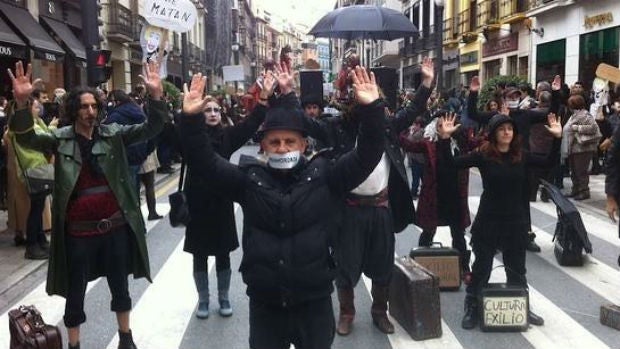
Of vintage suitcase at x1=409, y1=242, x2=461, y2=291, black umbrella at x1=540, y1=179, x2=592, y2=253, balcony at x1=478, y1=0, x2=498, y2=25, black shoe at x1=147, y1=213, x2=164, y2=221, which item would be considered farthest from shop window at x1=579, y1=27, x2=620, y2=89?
vintage suitcase at x1=409, y1=242, x2=461, y2=291

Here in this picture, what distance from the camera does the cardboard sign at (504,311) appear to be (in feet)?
16.4

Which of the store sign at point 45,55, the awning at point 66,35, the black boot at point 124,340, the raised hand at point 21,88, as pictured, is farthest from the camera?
the awning at point 66,35

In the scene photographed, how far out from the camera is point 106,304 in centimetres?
585

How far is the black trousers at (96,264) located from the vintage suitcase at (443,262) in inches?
102

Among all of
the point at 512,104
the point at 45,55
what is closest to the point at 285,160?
the point at 512,104

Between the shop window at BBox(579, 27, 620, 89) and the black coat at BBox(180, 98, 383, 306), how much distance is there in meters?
15.9

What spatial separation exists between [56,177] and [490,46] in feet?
83.0

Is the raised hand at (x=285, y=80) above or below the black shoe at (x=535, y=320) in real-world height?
above

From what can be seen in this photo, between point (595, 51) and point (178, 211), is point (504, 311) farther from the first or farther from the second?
point (595, 51)

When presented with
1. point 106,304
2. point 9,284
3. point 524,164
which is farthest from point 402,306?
point 9,284

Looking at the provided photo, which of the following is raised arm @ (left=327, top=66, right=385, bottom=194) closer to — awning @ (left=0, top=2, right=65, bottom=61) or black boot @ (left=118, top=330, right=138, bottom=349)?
black boot @ (left=118, top=330, right=138, bottom=349)

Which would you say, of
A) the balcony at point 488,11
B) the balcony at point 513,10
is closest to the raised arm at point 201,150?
the balcony at point 513,10

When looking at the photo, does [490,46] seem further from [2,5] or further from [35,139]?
[35,139]

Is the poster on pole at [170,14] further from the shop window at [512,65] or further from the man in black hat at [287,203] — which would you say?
the shop window at [512,65]
